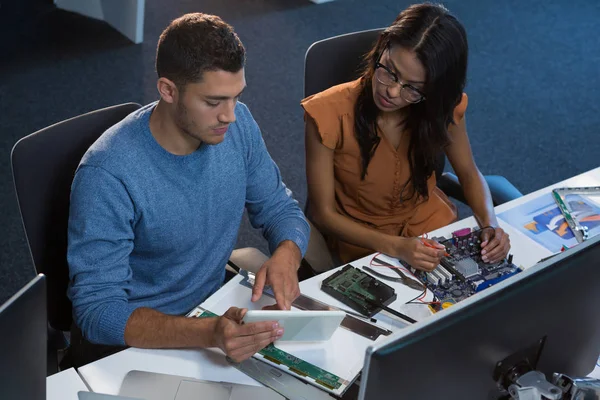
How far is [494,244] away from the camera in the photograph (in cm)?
192

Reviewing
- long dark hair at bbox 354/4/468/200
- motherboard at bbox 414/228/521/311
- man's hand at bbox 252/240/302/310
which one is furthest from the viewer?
long dark hair at bbox 354/4/468/200

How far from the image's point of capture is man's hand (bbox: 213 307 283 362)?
1.50 metres

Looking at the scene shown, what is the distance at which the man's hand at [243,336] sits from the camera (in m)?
1.50

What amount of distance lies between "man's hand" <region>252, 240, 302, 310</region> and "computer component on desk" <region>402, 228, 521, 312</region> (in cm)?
32

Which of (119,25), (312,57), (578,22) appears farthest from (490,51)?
(312,57)

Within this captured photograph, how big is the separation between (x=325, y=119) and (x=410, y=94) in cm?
26

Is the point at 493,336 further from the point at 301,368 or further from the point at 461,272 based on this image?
the point at 461,272

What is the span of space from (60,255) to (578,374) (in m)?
1.19

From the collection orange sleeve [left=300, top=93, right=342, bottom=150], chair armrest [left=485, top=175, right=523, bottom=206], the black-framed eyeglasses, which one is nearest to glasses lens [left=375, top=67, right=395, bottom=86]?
the black-framed eyeglasses

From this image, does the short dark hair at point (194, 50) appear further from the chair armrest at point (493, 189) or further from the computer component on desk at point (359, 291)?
the chair armrest at point (493, 189)

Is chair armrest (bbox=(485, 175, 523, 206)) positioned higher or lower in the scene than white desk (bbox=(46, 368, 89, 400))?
higher

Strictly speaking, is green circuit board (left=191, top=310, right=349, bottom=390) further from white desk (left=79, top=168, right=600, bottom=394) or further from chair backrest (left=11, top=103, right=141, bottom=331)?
chair backrest (left=11, top=103, right=141, bottom=331)

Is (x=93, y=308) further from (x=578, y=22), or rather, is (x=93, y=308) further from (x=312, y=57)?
(x=578, y=22)

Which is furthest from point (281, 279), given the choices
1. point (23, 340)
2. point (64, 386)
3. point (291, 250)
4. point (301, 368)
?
point (23, 340)
